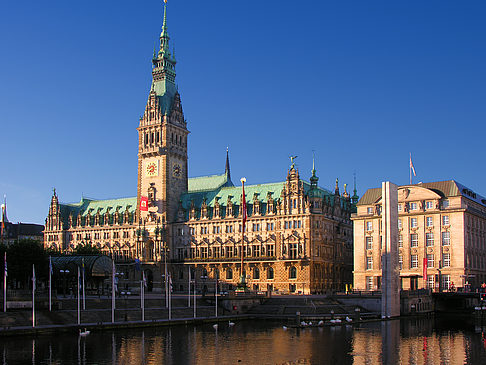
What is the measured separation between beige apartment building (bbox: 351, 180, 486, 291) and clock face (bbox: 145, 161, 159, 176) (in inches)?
2306

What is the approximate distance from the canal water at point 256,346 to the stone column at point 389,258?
1335 centimetres

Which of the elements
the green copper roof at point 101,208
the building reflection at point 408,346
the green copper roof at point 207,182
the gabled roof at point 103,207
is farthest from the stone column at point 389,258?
the gabled roof at point 103,207

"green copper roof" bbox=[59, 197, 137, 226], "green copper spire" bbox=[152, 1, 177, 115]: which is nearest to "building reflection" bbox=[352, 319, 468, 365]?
"green copper spire" bbox=[152, 1, 177, 115]

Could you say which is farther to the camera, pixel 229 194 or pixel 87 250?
pixel 229 194

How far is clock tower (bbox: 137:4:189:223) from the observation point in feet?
564

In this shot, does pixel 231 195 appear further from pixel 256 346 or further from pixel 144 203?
pixel 256 346

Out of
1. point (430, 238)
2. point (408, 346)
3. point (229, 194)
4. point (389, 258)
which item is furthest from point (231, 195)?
point (408, 346)

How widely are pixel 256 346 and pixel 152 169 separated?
105 metres

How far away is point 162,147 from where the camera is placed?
6737 inches

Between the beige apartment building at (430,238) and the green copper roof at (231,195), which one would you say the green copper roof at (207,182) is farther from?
the beige apartment building at (430,238)

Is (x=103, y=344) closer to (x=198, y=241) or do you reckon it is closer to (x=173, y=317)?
(x=173, y=317)

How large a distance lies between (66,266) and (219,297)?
90.8 feet

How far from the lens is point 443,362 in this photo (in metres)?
64.4

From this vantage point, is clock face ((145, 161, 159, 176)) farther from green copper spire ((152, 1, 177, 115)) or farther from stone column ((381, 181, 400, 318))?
stone column ((381, 181, 400, 318))
